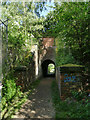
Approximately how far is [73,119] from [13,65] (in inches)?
149

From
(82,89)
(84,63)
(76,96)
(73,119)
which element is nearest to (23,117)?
(73,119)

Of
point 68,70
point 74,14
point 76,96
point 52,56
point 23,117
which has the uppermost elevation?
point 74,14

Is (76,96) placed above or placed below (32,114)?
above

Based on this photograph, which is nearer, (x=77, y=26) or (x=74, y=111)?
(x=74, y=111)

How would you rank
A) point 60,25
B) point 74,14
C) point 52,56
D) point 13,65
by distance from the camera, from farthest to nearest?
point 52,56, point 13,65, point 60,25, point 74,14

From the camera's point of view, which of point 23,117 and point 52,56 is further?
point 52,56

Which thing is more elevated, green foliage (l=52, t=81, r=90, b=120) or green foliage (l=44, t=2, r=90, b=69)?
green foliage (l=44, t=2, r=90, b=69)

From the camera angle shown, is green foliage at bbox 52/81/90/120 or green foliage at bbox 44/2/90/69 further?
green foliage at bbox 44/2/90/69

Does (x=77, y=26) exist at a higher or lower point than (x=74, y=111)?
higher

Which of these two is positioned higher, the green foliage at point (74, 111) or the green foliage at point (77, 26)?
the green foliage at point (77, 26)

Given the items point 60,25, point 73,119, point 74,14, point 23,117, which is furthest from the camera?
point 60,25

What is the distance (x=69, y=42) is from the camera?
580 centimetres

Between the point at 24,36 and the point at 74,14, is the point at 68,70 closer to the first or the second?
the point at 74,14

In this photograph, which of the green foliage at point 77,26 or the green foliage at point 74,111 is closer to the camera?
the green foliage at point 74,111
